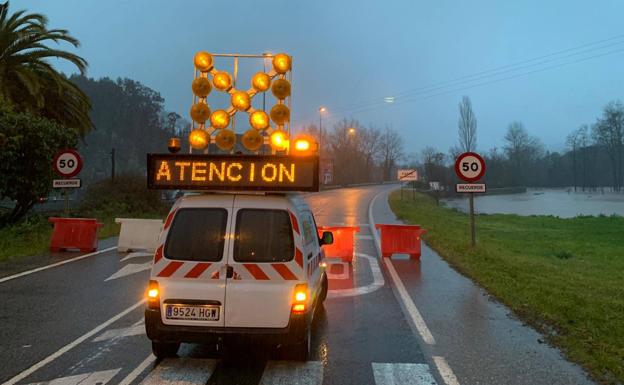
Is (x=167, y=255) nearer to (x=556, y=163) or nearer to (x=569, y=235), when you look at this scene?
(x=569, y=235)

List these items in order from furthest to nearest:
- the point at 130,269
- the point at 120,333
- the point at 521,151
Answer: the point at 521,151, the point at 130,269, the point at 120,333

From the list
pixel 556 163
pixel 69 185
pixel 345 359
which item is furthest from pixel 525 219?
pixel 556 163

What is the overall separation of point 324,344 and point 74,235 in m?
9.58

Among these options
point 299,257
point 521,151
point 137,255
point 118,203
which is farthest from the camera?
point 521,151

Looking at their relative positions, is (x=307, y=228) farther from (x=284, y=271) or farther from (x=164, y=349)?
(x=164, y=349)

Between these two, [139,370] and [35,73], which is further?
[35,73]

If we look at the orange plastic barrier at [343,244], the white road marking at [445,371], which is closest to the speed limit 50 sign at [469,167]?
the orange plastic barrier at [343,244]

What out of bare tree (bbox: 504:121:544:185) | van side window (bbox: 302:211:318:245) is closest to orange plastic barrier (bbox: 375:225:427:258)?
van side window (bbox: 302:211:318:245)

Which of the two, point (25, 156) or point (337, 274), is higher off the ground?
point (25, 156)

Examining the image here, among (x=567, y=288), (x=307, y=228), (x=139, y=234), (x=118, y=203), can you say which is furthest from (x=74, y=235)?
(x=118, y=203)

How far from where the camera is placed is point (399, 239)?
40.1 ft

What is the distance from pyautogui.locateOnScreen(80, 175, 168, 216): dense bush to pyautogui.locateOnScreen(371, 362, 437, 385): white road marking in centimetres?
2131

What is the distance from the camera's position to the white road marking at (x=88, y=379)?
4395 mm

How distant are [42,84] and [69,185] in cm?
853
